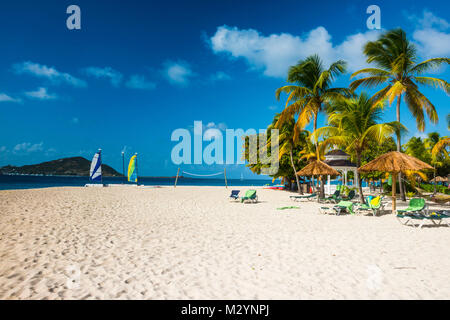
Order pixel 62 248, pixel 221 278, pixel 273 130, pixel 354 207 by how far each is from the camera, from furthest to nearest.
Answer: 1. pixel 273 130
2. pixel 354 207
3. pixel 62 248
4. pixel 221 278

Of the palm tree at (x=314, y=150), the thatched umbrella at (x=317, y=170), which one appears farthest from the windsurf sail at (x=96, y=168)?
the thatched umbrella at (x=317, y=170)

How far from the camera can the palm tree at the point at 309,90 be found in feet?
51.3

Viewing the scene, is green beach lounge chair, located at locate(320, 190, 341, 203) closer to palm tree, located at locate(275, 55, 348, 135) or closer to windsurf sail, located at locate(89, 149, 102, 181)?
palm tree, located at locate(275, 55, 348, 135)

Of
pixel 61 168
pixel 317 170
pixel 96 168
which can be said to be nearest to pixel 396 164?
pixel 317 170

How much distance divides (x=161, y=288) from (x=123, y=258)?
59.6 inches

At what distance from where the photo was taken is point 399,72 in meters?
13.0

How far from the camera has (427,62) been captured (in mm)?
12445

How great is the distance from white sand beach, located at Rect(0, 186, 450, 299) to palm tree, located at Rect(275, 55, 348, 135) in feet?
32.7

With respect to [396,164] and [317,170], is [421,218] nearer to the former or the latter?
[396,164]

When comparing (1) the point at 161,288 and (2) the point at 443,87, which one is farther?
(2) the point at 443,87

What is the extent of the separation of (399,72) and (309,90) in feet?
15.2
